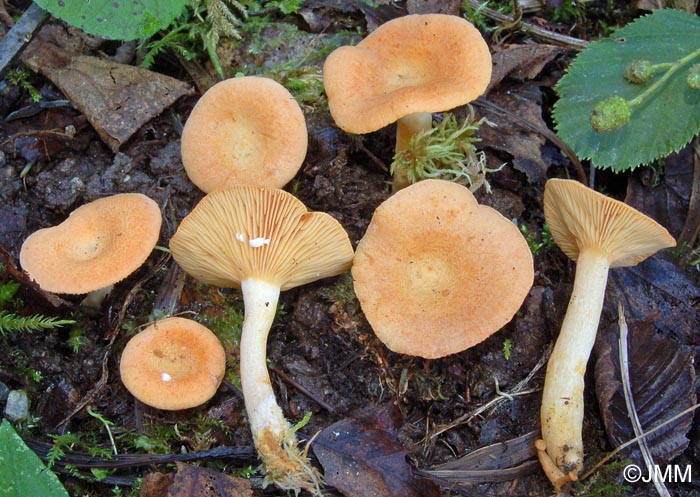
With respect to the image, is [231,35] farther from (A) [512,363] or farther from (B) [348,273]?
(A) [512,363]

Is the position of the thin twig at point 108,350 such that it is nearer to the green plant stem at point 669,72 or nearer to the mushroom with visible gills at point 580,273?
the mushroom with visible gills at point 580,273

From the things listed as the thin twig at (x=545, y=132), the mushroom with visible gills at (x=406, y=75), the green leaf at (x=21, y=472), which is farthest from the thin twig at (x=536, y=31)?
the green leaf at (x=21, y=472)

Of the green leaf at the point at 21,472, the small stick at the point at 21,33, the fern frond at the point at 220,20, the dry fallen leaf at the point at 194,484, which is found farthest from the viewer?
the fern frond at the point at 220,20

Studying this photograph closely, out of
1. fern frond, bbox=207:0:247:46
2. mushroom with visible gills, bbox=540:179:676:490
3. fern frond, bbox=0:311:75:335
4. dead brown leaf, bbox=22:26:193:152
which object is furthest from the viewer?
fern frond, bbox=207:0:247:46

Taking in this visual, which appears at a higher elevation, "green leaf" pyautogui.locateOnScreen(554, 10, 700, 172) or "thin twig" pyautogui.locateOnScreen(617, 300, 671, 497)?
"green leaf" pyautogui.locateOnScreen(554, 10, 700, 172)

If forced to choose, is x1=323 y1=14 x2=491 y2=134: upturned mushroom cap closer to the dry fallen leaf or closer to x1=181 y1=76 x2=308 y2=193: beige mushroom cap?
x1=181 y1=76 x2=308 y2=193: beige mushroom cap

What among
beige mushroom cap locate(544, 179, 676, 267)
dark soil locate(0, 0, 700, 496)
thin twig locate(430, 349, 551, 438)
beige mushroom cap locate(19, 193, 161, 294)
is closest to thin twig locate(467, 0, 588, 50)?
dark soil locate(0, 0, 700, 496)

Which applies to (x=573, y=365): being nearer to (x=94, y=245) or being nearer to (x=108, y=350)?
(x=108, y=350)
